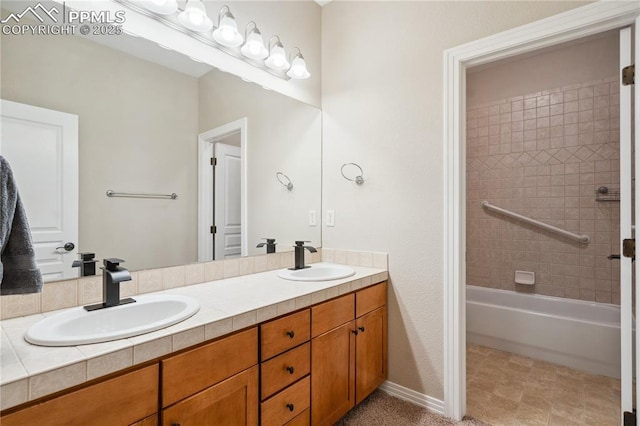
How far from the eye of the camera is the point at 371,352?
6.17 feet

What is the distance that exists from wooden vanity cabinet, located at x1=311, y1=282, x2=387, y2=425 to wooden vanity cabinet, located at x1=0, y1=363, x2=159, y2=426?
0.72 metres

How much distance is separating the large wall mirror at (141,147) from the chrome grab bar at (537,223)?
228 cm

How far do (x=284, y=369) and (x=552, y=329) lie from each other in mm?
2272

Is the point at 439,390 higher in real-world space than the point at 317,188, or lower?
lower

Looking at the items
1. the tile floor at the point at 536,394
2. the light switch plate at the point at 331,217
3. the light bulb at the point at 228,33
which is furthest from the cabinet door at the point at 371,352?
the light bulb at the point at 228,33

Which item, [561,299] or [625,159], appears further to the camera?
[561,299]

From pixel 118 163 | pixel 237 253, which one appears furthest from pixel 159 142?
pixel 237 253

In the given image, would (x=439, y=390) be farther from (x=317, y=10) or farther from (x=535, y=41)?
(x=317, y=10)

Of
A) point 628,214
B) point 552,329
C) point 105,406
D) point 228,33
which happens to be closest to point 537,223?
point 552,329

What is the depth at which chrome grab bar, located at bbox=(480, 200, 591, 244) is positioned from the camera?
2.76 m

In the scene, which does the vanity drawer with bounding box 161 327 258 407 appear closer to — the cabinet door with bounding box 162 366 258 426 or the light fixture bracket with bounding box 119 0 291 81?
the cabinet door with bounding box 162 366 258 426

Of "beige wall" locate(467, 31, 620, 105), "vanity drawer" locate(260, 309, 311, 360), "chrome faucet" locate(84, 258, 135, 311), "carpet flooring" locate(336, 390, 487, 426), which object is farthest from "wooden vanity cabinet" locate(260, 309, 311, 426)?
"beige wall" locate(467, 31, 620, 105)

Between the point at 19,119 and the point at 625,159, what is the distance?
2435 millimetres

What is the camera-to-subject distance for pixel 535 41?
61.8 inches
